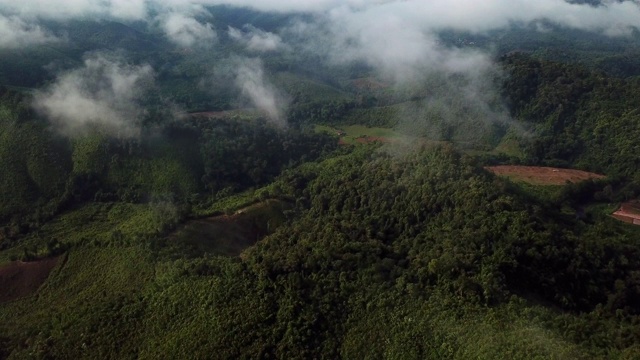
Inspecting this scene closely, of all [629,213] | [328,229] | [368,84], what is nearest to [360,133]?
[629,213]

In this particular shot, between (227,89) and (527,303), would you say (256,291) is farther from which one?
(227,89)

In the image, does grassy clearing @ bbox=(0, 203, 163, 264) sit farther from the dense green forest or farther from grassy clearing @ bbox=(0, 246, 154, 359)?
grassy clearing @ bbox=(0, 246, 154, 359)

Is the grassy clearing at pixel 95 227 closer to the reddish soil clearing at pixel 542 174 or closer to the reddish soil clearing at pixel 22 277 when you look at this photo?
the reddish soil clearing at pixel 22 277

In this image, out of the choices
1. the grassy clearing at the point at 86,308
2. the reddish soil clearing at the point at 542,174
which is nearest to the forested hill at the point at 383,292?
the grassy clearing at the point at 86,308

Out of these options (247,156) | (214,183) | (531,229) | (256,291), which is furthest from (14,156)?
(531,229)

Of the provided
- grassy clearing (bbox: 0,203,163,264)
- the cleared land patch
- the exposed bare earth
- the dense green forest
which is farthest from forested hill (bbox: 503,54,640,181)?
grassy clearing (bbox: 0,203,163,264)

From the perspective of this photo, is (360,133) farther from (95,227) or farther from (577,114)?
(95,227)
